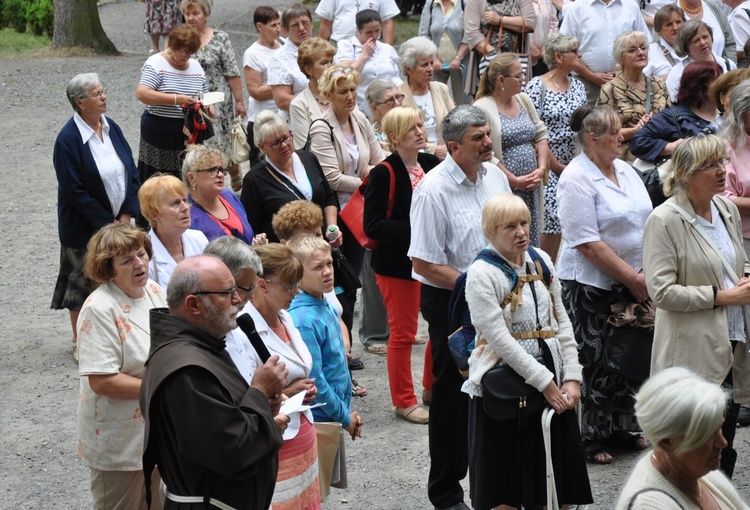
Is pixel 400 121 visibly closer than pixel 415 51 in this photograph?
Yes

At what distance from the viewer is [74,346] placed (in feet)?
26.3

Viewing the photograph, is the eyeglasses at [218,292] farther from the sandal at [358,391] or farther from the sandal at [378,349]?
the sandal at [378,349]

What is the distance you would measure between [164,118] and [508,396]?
503 cm

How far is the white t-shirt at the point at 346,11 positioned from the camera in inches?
446

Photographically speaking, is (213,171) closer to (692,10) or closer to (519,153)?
(519,153)

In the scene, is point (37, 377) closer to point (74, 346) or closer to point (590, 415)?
point (74, 346)

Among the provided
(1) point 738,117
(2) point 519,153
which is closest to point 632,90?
(2) point 519,153

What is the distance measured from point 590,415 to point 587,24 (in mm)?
5009

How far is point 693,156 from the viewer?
5164mm

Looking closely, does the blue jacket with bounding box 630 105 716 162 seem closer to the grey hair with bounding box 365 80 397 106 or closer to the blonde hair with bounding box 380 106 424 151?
the blonde hair with bounding box 380 106 424 151

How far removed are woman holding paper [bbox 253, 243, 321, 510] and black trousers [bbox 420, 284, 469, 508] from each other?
3.75ft

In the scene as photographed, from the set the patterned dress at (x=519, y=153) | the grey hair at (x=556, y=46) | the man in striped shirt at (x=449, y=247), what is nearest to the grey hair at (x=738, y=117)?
the man in striped shirt at (x=449, y=247)

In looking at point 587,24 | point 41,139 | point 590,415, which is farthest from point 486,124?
point 41,139

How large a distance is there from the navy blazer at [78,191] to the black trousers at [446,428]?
2948 mm
